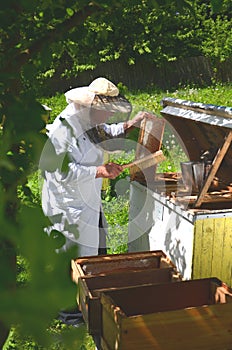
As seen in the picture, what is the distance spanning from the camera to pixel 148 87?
1336cm

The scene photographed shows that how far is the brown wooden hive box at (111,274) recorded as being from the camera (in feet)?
8.04

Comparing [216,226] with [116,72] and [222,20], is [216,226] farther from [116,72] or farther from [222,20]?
[222,20]

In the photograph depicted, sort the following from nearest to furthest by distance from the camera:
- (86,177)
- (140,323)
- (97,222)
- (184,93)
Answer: (140,323) → (86,177) → (97,222) → (184,93)

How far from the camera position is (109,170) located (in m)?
3.37

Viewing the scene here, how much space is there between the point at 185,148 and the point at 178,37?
1135cm

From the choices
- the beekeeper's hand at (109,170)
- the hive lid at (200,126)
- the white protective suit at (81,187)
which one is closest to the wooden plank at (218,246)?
the hive lid at (200,126)

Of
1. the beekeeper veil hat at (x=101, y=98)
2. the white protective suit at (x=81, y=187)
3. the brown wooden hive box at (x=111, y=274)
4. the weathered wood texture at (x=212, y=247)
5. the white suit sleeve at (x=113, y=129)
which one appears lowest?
the brown wooden hive box at (x=111, y=274)

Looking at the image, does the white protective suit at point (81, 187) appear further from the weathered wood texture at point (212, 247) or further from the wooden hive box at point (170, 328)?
the wooden hive box at point (170, 328)

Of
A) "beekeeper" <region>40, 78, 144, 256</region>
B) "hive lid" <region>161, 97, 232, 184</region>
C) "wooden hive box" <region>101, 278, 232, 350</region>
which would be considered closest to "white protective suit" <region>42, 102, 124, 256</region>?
"beekeeper" <region>40, 78, 144, 256</region>

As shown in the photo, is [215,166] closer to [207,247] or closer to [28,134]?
[207,247]

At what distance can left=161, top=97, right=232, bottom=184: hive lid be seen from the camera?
3008mm

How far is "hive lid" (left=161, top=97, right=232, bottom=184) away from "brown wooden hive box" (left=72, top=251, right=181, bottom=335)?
0.83 m

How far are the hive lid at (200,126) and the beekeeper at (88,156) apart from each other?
28cm

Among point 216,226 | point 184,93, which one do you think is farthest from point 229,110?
point 184,93
